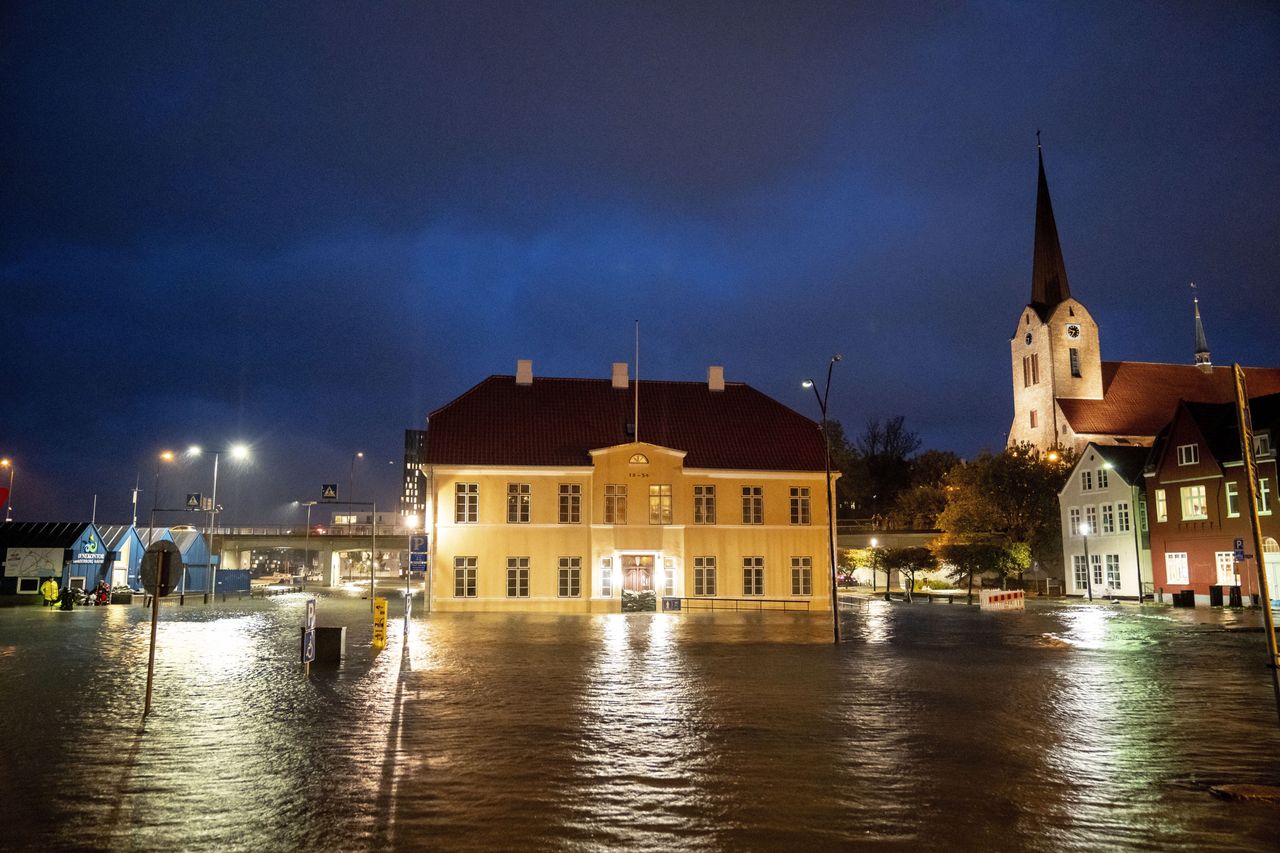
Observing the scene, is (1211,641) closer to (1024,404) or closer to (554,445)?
(554,445)

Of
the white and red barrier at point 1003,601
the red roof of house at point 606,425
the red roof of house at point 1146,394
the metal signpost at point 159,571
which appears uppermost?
the red roof of house at point 1146,394

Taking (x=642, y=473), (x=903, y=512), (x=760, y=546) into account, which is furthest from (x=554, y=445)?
(x=903, y=512)

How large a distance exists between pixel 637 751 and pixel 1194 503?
52.4m

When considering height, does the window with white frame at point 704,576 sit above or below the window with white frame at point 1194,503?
below

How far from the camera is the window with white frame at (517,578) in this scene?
41.2 meters

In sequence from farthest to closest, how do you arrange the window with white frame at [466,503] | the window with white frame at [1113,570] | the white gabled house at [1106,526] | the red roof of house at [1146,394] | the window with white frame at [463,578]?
1. the red roof of house at [1146,394]
2. the window with white frame at [1113,570]
3. the white gabled house at [1106,526]
4. the window with white frame at [466,503]
5. the window with white frame at [463,578]

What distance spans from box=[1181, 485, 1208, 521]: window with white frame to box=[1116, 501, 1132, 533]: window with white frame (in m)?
5.72

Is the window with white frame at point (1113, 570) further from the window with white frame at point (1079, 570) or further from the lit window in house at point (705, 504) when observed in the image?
the lit window in house at point (705, 504)

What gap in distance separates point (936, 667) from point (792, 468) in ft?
76.0

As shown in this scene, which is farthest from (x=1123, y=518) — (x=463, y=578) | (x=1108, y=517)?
(x=463, y=578)

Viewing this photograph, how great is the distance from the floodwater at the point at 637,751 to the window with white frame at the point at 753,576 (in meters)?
19.2

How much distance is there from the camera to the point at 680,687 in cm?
1658

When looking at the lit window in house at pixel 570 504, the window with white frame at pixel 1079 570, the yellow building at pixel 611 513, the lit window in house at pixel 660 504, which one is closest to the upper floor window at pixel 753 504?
the yellow building at pixel 611 513

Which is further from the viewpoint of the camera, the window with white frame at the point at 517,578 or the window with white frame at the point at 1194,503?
the window with white frame at the point at 1194,503
